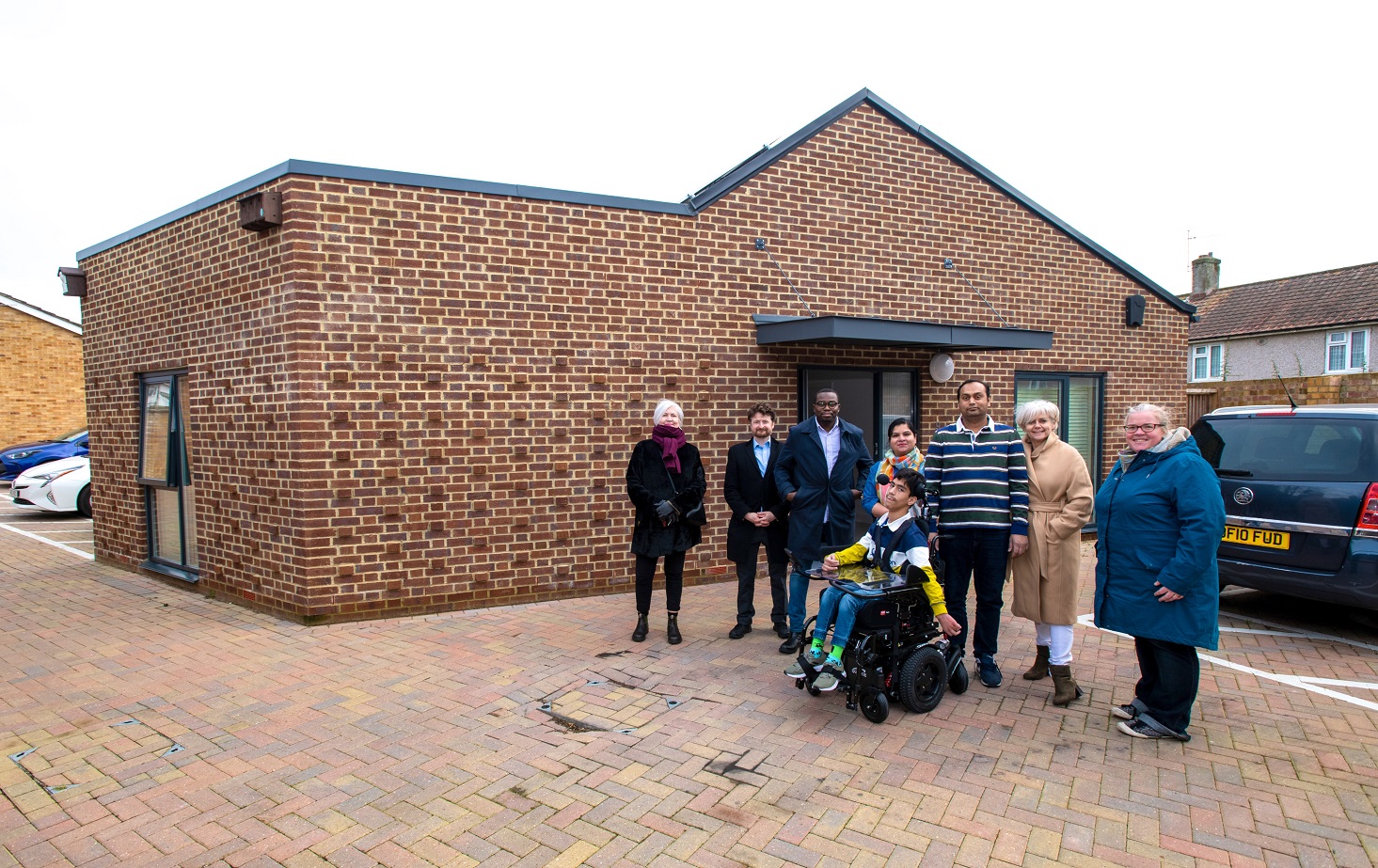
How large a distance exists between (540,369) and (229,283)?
265 centimetres

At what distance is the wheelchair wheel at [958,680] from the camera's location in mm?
4668

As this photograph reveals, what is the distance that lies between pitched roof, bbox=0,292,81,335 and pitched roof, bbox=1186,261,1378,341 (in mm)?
32383

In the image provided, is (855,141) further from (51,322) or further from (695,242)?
(51,322)

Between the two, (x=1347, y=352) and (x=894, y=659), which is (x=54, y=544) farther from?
(x=1347, y=352)

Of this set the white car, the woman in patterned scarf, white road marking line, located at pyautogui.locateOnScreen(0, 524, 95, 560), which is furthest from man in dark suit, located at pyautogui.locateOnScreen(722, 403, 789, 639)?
the white car

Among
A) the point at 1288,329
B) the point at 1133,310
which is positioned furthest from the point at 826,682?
the point at 1288,329

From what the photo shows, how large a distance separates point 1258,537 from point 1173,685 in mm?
2786

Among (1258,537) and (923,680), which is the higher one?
(1258,537)

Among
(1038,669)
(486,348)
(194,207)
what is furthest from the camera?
(194,207)

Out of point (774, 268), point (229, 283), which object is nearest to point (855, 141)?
point (774, 268)

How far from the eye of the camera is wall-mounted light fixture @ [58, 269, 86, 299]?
357 inches

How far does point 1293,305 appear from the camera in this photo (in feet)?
93.8

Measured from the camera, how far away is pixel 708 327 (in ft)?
25.5

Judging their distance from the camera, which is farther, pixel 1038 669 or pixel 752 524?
pixel 752 524
